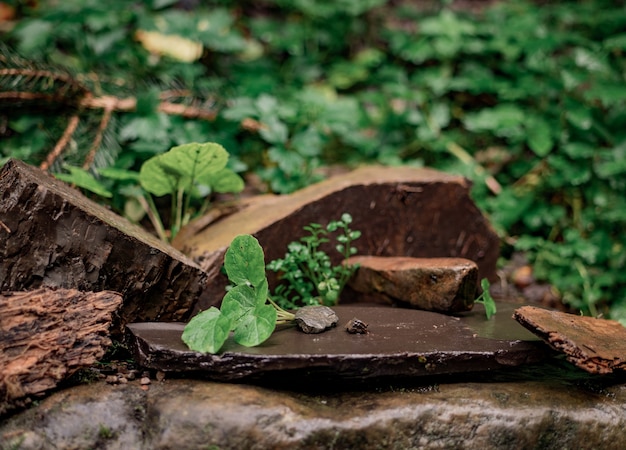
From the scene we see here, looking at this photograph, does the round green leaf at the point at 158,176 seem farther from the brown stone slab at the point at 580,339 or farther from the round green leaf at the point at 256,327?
the brown stone slab at the point at 580,339

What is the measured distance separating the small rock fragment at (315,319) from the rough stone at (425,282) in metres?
0.49

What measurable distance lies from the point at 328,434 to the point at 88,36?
3703mm

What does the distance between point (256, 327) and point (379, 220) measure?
1.23m

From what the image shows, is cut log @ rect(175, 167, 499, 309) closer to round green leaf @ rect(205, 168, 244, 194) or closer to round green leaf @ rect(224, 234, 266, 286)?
round green leaf @ rect(205, 168, 244, 194)

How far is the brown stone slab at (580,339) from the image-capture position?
86.6 inches

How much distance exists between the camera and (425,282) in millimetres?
2721

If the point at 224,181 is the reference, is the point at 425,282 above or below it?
below

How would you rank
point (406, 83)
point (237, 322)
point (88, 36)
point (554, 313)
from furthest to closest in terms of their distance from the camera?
point (406, 83)
point (88, 36)
point (554, 313)
point (237, 322)

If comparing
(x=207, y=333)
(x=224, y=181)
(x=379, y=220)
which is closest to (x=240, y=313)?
(x=207, y=333)

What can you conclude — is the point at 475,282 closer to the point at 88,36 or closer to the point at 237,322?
the point at 237,322

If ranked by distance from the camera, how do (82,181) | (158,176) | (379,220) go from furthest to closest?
1. (379,220)
2. (158,176)
3. (82,181)

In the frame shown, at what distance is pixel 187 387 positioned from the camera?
2.11 metres

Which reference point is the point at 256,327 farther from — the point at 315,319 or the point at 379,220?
the point at 379,220

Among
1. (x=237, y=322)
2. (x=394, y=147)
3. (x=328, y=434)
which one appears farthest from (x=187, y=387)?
(x=394, y=147)
